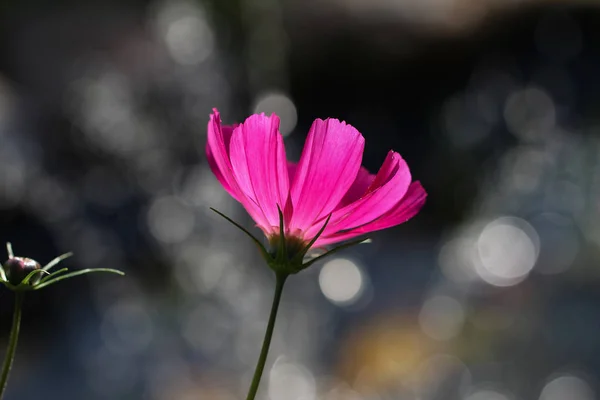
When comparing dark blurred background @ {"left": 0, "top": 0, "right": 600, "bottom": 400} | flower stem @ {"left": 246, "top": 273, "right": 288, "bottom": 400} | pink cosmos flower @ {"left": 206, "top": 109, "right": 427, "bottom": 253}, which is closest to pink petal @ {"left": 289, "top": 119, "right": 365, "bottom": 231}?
pink cosmos flower @ {"left": 206, "top": 109, "right": 427, "bottom": 253}

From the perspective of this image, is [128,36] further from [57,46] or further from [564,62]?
[564,62]

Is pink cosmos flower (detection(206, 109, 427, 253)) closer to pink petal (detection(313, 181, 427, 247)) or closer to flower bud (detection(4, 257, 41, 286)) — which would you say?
pink petal (detection(313, 181, 427, 247))

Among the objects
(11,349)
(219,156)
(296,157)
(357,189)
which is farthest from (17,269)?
(296,157)

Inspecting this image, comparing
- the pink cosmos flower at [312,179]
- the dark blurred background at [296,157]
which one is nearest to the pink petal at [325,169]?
the pink cosmos flower at [312,179]

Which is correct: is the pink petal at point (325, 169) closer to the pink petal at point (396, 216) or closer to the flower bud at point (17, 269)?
the pink petal at point (396, 216)

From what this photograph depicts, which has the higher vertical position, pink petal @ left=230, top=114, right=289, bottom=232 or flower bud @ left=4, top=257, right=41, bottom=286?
pink petal @ left=230, top=114, right=289, bottom=232

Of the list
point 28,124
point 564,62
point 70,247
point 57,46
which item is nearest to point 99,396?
point 70,247
